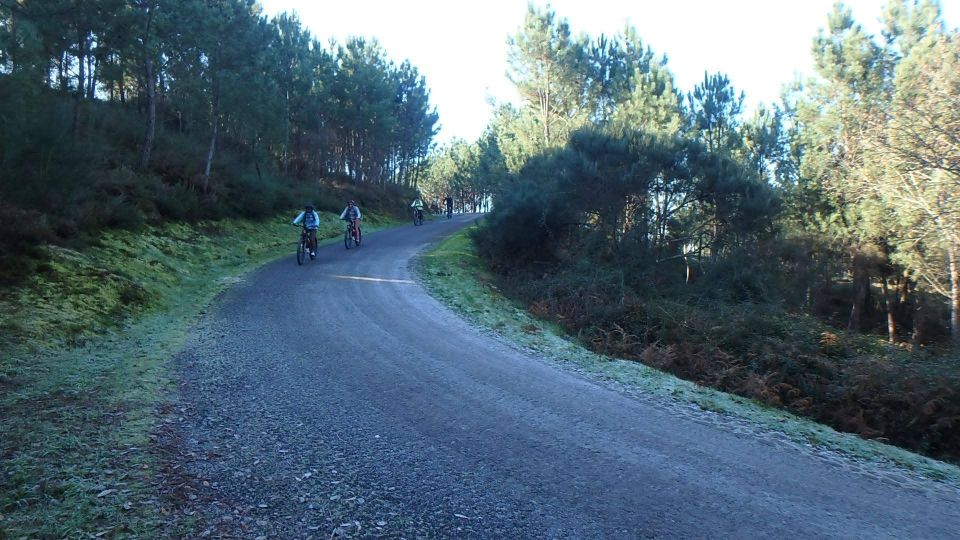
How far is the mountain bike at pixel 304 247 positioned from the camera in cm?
1625

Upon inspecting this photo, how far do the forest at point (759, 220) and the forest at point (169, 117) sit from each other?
33.9ft

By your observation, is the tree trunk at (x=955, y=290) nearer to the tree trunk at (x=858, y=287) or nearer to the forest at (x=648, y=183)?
the forest at (x=648, y=183)

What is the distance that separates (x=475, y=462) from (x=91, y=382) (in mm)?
4285

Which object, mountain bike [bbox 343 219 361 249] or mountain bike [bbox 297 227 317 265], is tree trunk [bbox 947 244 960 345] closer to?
mountain bike [bbox 297 227 317 265]

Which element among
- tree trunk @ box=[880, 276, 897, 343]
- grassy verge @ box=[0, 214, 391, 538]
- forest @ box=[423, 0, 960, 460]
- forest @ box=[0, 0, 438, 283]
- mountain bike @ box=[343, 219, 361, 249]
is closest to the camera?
grassy verge @ box=[0, 214, 391, 538]

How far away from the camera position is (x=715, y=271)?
17.3 meters

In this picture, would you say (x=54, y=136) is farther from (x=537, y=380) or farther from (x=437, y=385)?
(x=537, y=380)

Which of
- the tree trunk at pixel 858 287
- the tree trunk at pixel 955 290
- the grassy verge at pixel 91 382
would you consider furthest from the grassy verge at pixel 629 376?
the tree trunk at pixel 858 287

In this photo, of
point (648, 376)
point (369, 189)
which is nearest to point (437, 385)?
point (648, 376)

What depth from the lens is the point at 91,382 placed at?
5.82 meters

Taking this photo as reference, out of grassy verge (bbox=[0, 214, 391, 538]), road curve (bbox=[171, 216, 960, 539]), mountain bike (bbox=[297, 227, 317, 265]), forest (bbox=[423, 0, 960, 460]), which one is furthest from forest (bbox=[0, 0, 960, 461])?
mountain bike (bbox=[297, 227, 317, 265])

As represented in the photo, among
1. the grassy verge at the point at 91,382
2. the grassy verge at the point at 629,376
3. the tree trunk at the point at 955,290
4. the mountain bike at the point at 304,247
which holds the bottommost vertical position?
the grassy verge at the point at 91,382

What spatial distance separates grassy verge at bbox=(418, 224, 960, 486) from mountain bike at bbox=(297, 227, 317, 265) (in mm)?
3562

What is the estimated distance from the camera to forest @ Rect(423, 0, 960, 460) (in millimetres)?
9453
